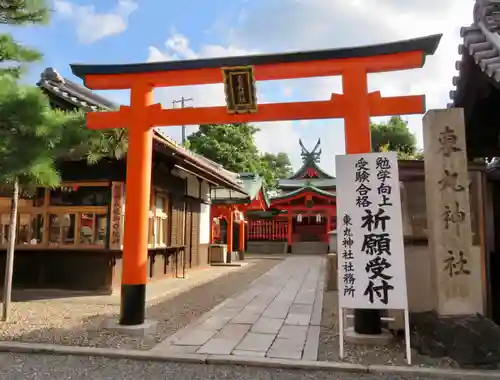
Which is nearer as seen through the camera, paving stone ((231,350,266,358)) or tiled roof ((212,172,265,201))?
paving stone ((231,350,266,358))

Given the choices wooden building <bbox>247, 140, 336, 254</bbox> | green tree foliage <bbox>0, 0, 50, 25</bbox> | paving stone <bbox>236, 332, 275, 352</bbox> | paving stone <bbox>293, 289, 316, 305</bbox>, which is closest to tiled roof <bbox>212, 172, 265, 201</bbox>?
wooden building <bbox>247, 140, 336, 254</bbox>

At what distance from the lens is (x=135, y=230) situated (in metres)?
6.08

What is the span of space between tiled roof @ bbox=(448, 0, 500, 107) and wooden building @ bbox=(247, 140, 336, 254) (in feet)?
74.4

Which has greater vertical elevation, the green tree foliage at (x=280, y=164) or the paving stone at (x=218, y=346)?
the green tree foliage at (x=280, y=164)

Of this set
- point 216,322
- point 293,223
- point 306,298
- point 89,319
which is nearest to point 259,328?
point 216,322

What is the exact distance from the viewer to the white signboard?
16.2ft

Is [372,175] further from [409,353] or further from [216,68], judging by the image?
[216,68]

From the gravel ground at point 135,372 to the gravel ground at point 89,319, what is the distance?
22.4 inches

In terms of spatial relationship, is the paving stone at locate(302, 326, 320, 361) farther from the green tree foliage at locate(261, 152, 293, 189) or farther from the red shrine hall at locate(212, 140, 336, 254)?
the green tree foliage at locate(261, 152, 293, 189)

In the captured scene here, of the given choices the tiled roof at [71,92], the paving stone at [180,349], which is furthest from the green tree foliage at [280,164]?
the paving stone at [180,349]

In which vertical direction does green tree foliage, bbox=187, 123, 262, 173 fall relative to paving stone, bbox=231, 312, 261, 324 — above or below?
above

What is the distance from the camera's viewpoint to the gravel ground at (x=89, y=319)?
18.4 ft

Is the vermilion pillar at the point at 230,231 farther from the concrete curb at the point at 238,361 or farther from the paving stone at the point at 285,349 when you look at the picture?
the concrete curb at the point at 238,361

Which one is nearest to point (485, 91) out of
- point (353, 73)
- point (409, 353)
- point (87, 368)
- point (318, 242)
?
point (353, 73)
